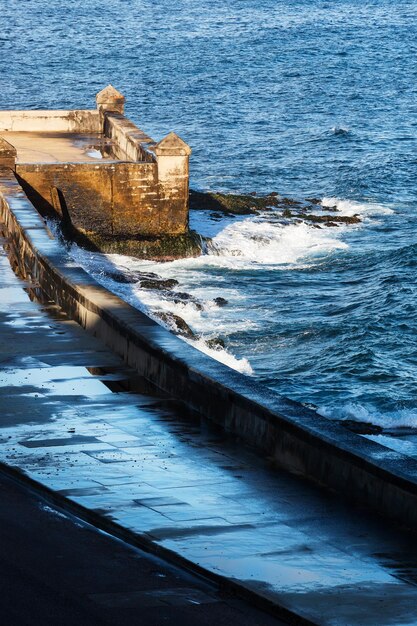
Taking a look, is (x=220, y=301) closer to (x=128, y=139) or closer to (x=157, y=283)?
(x=157, y=283)

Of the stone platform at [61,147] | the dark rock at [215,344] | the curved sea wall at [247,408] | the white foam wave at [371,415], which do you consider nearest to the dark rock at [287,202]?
the stone platform at [61,147]

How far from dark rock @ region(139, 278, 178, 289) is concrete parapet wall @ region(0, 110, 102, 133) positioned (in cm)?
897

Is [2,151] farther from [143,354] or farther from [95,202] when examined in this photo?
[143,354]

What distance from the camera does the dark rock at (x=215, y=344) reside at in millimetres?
24744

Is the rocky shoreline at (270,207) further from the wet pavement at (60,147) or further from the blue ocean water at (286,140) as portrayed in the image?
the wet pavement at (60,147)

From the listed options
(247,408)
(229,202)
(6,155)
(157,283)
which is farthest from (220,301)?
(247,408)

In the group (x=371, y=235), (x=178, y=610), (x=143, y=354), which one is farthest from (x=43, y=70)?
(x=178, y=610)

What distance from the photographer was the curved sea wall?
10.2m

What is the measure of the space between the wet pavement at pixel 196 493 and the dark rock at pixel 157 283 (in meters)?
14.6

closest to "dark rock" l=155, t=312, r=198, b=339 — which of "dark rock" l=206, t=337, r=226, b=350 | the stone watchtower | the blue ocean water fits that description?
"dark rock" l=206, t=337, r=226, b=350

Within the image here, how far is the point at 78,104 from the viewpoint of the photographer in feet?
217

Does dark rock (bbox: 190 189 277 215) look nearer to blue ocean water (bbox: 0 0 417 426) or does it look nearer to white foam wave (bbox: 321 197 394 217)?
blue ocean water (bbox: 0 0 417 426)

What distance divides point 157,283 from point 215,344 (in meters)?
5.28

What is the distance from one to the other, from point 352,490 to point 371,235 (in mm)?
28622
